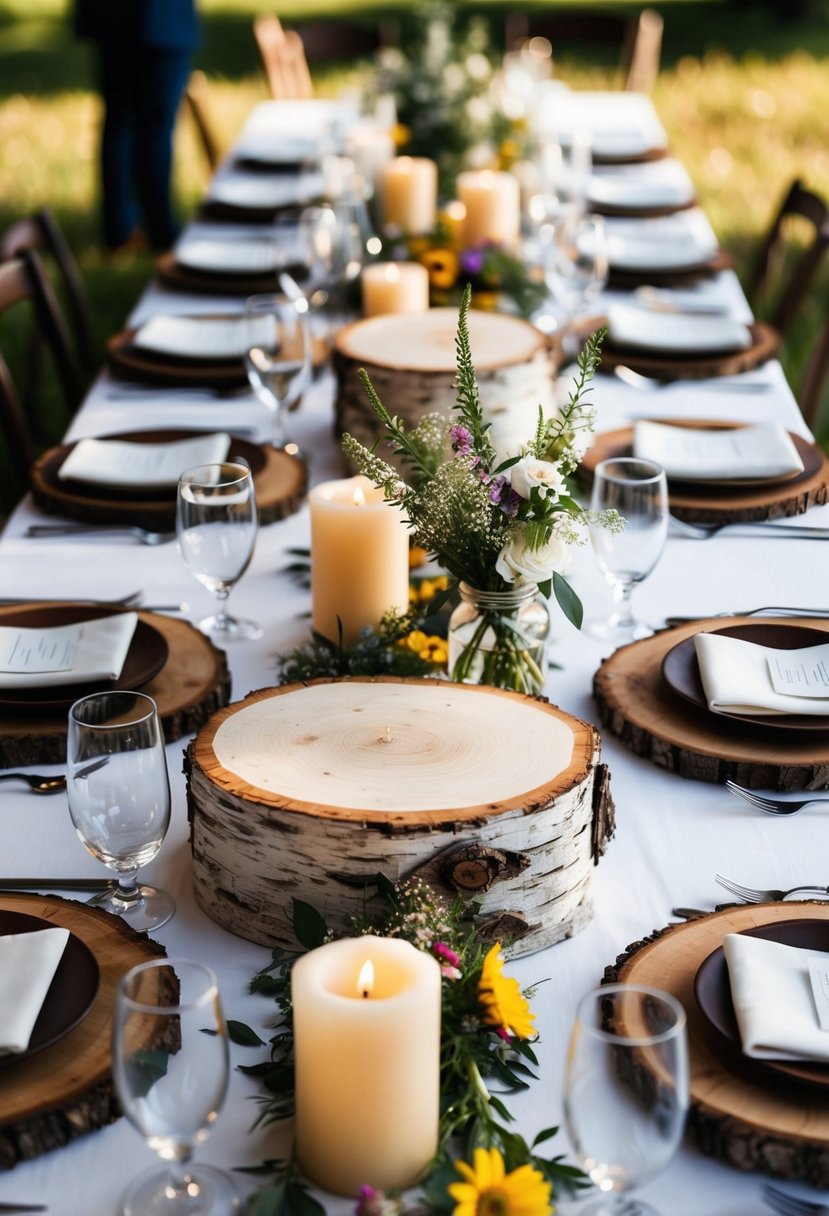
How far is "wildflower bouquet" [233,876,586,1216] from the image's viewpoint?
96 cm

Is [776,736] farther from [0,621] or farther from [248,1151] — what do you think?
[0,621]

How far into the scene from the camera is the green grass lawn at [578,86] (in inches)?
255

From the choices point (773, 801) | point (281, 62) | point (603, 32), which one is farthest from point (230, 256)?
point (603, 32)

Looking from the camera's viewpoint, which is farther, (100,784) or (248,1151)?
(100,784)

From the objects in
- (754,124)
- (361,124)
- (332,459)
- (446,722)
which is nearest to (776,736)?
(446,722)

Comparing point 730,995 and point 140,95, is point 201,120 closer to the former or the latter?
point 140,95

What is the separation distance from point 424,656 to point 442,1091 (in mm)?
652

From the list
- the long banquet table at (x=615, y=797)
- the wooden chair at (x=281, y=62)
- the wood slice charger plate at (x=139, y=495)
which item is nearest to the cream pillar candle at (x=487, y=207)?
the long banquet table at (x=615, y=797)

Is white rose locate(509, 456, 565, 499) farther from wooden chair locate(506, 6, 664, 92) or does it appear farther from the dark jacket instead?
wooden chair locate(506, 6, 664, 92)

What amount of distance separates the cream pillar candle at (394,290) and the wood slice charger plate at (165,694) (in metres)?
0.96

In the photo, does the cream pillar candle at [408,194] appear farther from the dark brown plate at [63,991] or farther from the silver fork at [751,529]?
the dark brown plate at [63,991]

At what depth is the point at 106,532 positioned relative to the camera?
85.0 inches

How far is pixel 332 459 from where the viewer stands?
2.46 metres

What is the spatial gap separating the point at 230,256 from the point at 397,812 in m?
2.39
